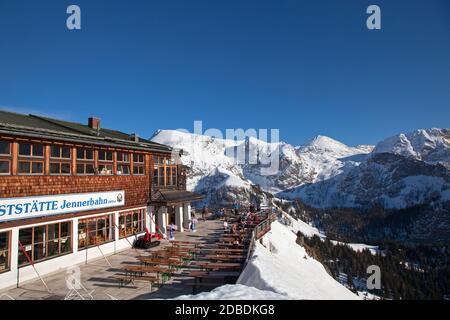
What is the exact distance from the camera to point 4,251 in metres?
14.0

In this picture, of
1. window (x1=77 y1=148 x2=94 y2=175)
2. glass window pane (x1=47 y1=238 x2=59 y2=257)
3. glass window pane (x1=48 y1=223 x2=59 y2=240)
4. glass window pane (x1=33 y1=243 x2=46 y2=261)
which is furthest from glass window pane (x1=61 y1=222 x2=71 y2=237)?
window (x1=77 y1=148 x2=94 y2=175)

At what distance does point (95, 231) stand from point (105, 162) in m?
4.32

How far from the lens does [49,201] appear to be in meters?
16.1

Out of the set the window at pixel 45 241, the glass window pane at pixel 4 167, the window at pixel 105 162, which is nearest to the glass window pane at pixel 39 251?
the window at pixel 45 241

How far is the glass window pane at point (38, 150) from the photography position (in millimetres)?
15844

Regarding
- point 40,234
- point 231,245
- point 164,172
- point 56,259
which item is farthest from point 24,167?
point 164,172

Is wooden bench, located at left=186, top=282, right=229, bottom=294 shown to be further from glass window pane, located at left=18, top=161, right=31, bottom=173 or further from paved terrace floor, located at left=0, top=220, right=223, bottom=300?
glass window pane, located at left=18, top=161, right=31, bottom=173

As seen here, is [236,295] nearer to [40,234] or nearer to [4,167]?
[40,234]

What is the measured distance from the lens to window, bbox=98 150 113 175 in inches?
798

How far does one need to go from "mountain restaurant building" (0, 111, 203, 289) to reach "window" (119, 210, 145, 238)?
2.7 inches

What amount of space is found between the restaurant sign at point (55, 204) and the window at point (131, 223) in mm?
1282
